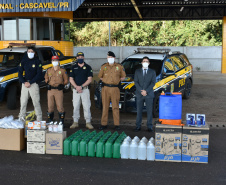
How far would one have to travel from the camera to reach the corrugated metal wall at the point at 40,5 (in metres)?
13.2

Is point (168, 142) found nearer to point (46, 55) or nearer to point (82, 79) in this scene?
point (82, 79)

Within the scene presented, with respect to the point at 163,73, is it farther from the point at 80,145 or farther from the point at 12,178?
the point at 12,178

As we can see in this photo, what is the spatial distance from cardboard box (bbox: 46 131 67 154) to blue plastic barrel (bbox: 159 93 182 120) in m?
1.94

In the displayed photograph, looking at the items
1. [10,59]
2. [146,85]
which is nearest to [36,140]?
[146,85]

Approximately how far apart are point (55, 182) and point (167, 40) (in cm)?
3703

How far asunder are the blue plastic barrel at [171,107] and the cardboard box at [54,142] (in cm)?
194

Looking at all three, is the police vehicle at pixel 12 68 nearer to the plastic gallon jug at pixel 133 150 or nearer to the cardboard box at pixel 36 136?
the cardboard box at pixel 36 136

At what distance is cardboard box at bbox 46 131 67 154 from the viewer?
6836 mm

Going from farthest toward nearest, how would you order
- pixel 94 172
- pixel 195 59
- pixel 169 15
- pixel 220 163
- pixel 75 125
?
1. pixel 195 59
2. pixel 169 15
3. pixel 75 125
4. pixel 220 163
5. pixel 94 172

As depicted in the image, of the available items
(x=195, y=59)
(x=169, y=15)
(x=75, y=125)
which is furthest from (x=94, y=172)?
(x=195, y=59)

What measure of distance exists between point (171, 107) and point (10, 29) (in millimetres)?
14033

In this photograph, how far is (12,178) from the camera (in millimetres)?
5621

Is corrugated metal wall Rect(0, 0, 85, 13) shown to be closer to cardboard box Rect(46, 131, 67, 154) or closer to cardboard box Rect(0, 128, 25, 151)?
Answer: cardboard box Rect(0, 128, 25, 151)

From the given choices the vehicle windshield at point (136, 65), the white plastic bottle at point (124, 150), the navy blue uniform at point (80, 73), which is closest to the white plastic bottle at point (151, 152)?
the white plastic bottle at point (124, 150)
